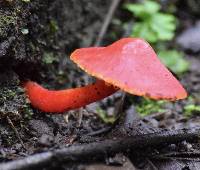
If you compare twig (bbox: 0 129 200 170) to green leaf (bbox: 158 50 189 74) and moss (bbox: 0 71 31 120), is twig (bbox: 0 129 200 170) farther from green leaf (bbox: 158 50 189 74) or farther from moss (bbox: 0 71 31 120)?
green leaf (bbox: 158 50 189 74)

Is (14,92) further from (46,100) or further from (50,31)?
(50,31)

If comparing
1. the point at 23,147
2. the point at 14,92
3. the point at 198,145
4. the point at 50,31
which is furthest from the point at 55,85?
→ the point at 198,145

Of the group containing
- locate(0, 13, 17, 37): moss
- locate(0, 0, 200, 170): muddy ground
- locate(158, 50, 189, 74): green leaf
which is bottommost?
locate(158, 50, 189, 74): green leaf

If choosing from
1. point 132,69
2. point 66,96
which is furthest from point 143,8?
point 132,69

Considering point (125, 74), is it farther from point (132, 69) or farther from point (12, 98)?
point (12, 98)

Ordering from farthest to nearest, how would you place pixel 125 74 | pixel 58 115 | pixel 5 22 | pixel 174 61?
pixel 174 61 < pixel 58 115 < pixel 5 22 < pixel 125 74

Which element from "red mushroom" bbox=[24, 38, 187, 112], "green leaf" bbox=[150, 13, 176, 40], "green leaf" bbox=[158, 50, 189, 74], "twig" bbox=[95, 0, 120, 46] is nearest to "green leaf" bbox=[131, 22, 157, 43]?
"green leaf" bbox=[150, 13, 176, 40]
